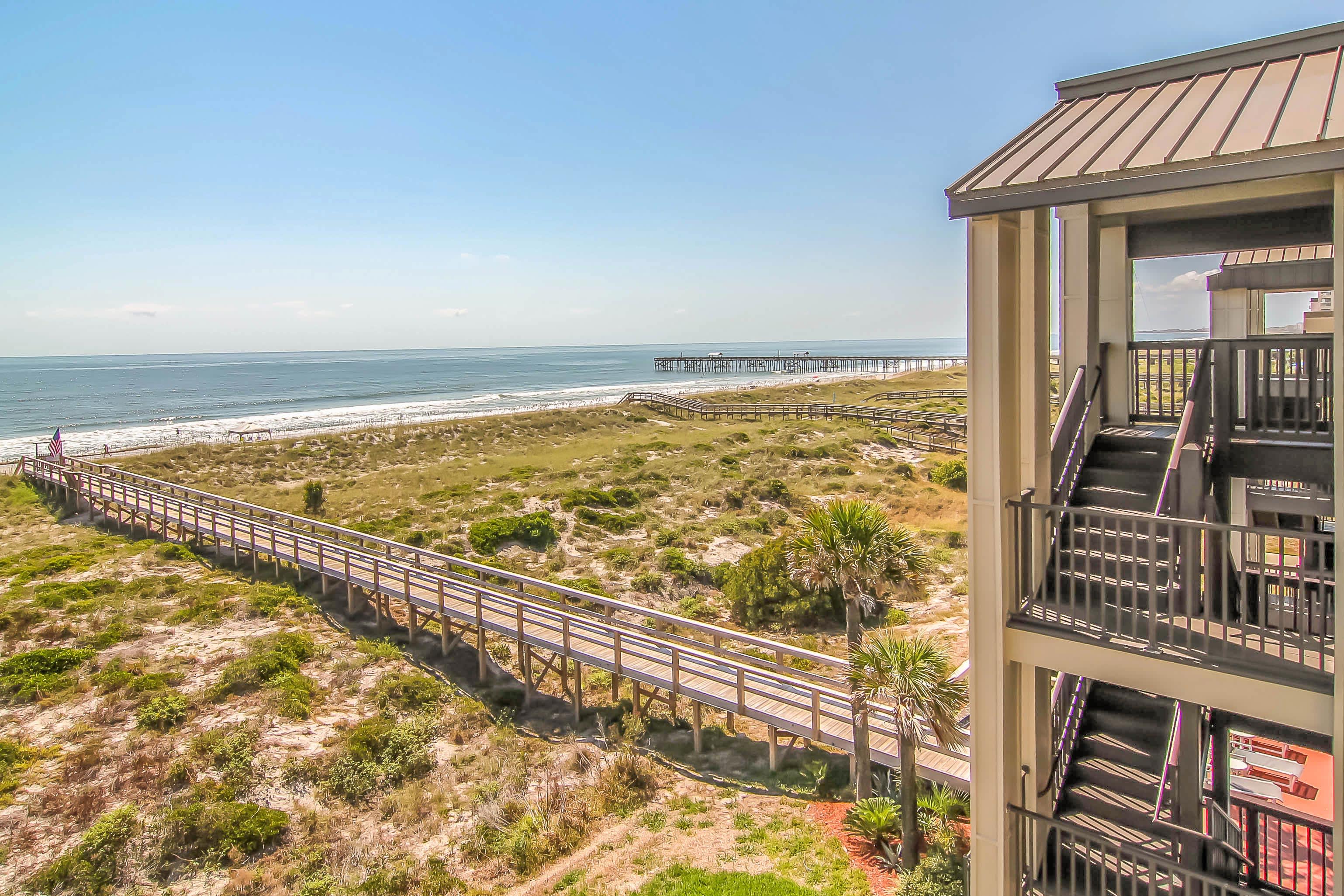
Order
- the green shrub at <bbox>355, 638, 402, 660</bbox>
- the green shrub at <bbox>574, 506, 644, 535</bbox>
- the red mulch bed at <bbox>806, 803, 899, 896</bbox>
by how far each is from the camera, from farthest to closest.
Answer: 1. the green shrub at <bbox>574, 506, 644, 535</bbox>
2. the green shrub at <bbox>355, 638, 402, 660</bbox>
3. the red mulch bed at <bbox>806, 803, 899, 896</bbox>

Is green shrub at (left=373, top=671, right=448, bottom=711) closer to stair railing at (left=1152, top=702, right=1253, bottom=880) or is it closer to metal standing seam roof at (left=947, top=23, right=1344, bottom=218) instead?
stair railing at (left=1152, top=702, right=1253, bottom=880)

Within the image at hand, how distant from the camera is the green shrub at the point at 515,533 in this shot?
19953 mm

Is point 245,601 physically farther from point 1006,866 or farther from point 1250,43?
point 1250,43

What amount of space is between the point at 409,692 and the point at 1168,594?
37.6ft

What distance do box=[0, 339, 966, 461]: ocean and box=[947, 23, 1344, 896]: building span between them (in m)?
48.0

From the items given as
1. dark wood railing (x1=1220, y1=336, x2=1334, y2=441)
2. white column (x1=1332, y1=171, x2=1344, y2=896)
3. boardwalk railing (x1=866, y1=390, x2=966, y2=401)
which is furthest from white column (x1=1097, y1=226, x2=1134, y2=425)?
boardwalk railing (x1=866, y1=390, x2=966, y2=401)

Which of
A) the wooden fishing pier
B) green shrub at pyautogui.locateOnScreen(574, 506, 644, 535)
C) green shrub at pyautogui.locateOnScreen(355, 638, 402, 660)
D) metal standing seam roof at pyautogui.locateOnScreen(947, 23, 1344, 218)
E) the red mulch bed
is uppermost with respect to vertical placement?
the wooden fishing pier

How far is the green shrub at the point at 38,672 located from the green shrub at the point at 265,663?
8.88 feet

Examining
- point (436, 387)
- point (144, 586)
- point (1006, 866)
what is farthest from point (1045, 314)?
point (436, 387)

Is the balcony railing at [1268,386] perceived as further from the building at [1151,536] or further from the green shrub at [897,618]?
the green shrub at [897,618]

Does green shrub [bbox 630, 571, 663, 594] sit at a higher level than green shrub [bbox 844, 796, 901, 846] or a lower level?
higher

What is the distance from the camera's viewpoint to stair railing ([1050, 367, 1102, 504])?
19.7ft

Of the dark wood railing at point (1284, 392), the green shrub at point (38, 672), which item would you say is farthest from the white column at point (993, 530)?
the green shrub at point (38, 672)

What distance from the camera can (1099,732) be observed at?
6.16 meters
